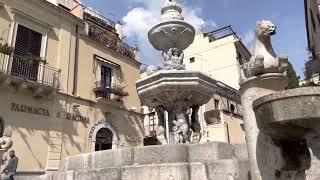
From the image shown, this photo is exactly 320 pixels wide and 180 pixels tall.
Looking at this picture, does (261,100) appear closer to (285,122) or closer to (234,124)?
(285,122)

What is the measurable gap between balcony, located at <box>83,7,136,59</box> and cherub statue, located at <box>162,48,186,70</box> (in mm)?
12857

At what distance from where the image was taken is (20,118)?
15883 millimetres

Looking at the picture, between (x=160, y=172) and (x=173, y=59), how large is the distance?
12.2 feet

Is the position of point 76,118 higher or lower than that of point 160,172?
higher

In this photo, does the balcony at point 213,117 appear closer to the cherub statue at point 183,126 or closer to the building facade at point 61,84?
the building facade at point 61,84

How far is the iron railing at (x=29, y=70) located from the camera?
15.6 metres

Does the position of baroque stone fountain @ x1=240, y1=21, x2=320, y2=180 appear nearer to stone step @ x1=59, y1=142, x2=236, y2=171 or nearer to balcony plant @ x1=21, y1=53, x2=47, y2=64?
stone step @ x1=59, y1=142, x2=236, y2=171

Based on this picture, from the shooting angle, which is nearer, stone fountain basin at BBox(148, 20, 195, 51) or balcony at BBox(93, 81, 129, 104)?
stone fountain basin at BBox(148, 20, 195, 51)

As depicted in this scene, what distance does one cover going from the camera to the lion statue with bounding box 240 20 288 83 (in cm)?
Result: 388

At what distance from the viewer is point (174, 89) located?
7.36 metres

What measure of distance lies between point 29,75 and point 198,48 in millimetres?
18355

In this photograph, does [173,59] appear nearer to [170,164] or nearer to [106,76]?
[170,164]

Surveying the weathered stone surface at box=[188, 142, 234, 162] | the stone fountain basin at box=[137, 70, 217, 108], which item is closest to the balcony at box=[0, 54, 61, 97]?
the stone fountain basin at box=[137, 70, 217, 108]

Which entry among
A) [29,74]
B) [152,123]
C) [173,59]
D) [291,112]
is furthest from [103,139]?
[291,112]
